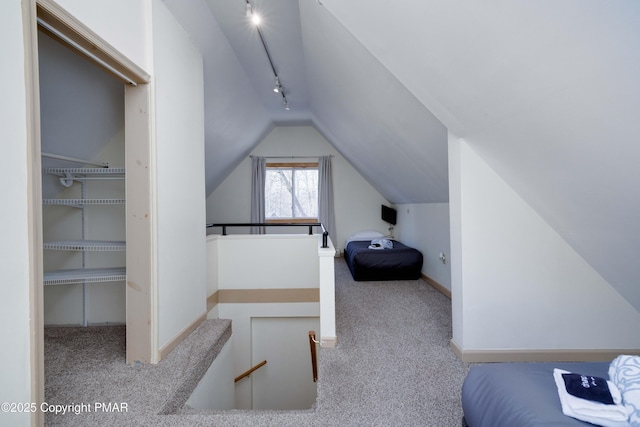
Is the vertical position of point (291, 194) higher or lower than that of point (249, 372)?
higher

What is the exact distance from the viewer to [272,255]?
3385 millimetres

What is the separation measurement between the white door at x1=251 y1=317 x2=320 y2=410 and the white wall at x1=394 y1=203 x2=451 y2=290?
168cm

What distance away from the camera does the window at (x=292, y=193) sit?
6.50 metres

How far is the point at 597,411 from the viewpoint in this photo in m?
0.95

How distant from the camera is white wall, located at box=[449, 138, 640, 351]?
2109mm

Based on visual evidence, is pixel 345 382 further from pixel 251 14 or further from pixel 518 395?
pixel 251 14

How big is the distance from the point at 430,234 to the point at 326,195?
2522 millimetres

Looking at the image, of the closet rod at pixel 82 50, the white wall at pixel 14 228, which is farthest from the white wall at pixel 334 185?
the white wall at pixel 14 228

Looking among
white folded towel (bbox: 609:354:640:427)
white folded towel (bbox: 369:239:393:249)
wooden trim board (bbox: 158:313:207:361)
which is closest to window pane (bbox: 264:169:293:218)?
white folded towel (bbox: 369:239:393:249)

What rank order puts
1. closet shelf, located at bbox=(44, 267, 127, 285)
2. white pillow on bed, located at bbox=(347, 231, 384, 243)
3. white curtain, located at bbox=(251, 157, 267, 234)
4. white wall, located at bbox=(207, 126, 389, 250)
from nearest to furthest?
closet shelf, located at bbox=(44, 267, 127, 285) → white pillow on bed, located at bbox=(347, 231, 384, 243) → white curtain, located at bbox=(251, 157, 267, 234) → white wall, located at bbox=(207, 126, 389, 250)

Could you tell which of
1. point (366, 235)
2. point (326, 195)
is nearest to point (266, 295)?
point (366, 235)

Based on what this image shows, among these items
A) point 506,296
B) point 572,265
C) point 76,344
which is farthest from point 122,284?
point 572,265

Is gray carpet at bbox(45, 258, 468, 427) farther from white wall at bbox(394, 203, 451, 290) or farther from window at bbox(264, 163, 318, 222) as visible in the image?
window at bbox(264, 163, 318, 222)

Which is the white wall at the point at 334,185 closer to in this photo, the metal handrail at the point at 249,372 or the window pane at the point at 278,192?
the window pane at the point at 278,192
